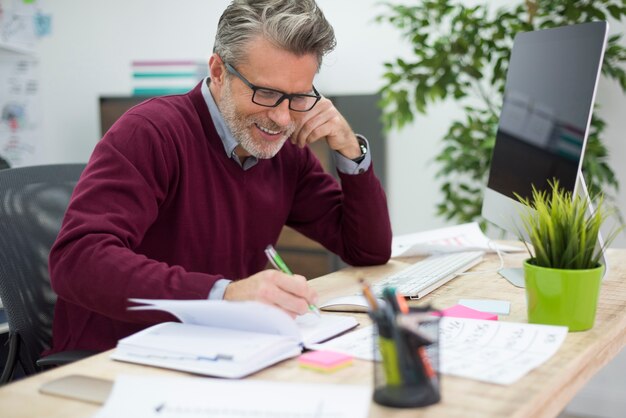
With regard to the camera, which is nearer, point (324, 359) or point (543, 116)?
point (324, 359)

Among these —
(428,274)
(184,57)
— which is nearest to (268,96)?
(428,274)

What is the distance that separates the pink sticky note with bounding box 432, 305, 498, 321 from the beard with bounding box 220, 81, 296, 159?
52 cm

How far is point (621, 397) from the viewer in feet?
9.21

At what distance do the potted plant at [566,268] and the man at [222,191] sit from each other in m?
0.35

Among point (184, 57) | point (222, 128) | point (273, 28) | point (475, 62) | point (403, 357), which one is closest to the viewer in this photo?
point (403, 357)

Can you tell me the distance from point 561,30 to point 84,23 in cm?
318

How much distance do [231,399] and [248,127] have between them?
2.55 ft

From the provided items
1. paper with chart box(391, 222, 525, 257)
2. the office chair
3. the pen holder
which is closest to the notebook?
the pen holder

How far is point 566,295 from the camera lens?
44.2 inches

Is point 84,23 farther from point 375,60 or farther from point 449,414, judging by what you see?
point 449,414

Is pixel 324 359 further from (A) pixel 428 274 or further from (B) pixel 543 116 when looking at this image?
(B) pixel 543 116

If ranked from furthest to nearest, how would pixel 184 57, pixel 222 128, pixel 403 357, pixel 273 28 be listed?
pixel 184 57 < pixel 222 128 < pixel 273 28 < pixel 403 357

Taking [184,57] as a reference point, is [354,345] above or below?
below

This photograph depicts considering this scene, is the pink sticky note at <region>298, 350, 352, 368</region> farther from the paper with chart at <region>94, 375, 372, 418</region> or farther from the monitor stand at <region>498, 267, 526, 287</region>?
the monitor stand at <region>498, 267, 526, 287</region>
